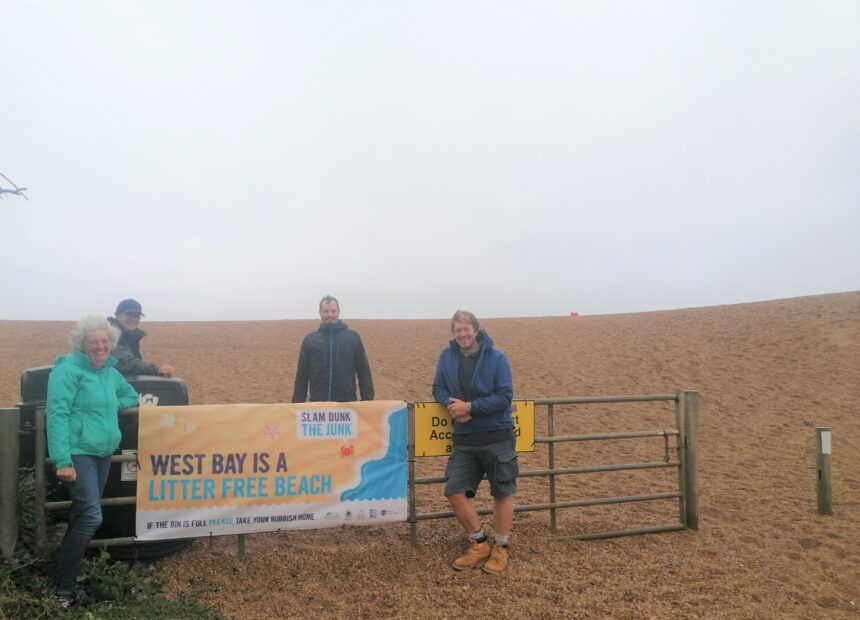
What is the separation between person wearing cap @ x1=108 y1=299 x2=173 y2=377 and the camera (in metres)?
4.36

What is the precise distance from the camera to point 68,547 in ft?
11.2

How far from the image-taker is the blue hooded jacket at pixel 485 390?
4.19 m

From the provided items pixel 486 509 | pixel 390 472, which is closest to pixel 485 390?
pixel 390 472

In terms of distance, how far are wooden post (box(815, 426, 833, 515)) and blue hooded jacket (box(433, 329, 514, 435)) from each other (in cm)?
386

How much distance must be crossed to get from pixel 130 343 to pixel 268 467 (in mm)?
1520

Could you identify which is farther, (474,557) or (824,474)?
(824,474)

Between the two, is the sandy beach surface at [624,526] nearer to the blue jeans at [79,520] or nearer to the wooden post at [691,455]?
the wooden post at [691,455]

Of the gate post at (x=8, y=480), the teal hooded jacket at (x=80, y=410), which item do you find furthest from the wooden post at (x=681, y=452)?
the gate post at (x=8, y=480)

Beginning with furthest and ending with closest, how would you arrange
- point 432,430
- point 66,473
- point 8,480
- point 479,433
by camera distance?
point 432,430 → point 479,433 → point 8,480 → point 66,473

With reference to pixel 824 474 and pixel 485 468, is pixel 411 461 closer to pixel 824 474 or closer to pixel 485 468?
pixel 485 468

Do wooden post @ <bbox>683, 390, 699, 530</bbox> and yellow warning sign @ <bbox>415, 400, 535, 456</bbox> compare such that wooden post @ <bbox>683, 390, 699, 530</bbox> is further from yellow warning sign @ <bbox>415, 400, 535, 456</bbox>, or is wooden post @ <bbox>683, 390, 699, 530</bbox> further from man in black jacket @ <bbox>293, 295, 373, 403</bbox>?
man in black jacket @ <bbox>293, 295, 373, 403</bbox>

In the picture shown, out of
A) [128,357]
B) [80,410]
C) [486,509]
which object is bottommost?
[486,509]

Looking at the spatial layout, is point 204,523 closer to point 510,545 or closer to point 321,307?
point 321,307

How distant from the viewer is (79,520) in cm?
343
